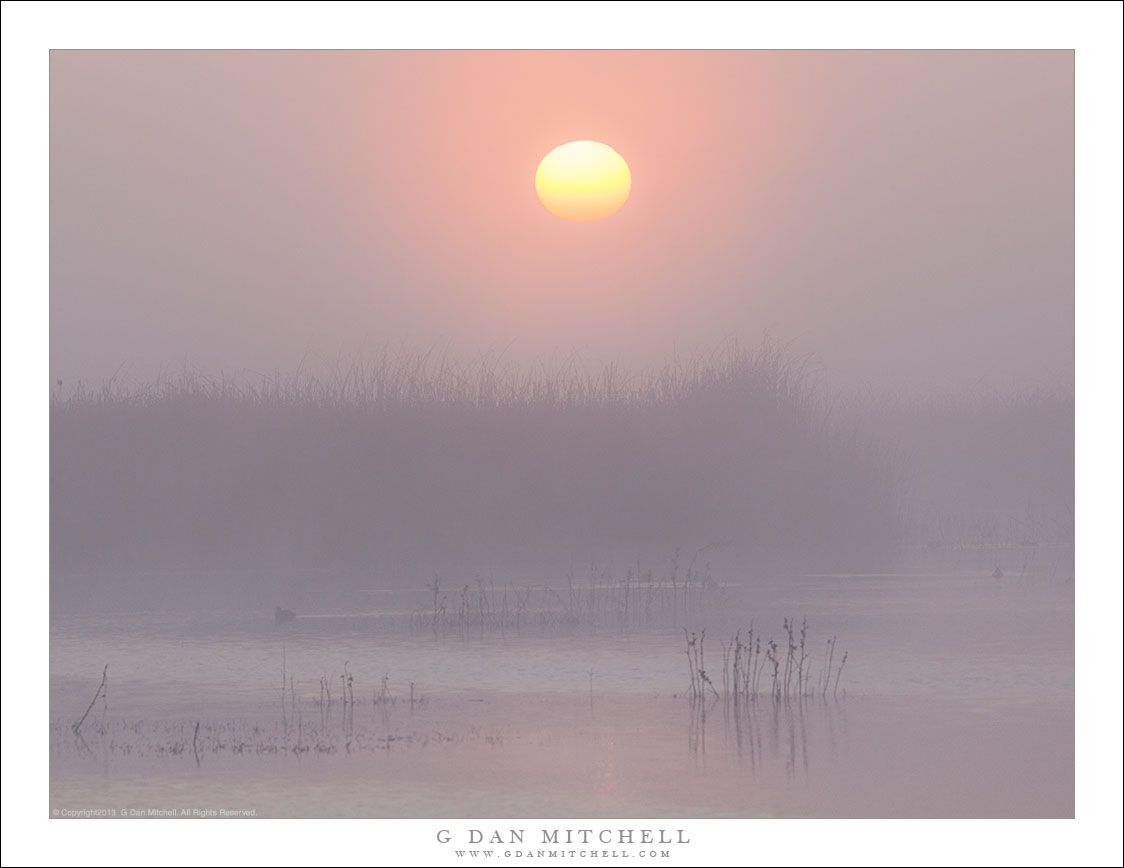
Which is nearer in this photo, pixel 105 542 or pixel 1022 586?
pixel 1022 586

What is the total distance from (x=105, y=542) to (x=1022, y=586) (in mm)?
6325

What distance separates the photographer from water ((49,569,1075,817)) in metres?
5.16

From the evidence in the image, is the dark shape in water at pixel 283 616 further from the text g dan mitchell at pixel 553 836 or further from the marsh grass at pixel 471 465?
the text g dan mitchell at pixel 553 836

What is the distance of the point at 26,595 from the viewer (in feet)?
19.5

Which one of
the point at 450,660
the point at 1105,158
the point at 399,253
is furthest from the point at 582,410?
the point at 1105,158

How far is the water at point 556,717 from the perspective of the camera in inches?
203

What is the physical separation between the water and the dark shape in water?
0.19 meters

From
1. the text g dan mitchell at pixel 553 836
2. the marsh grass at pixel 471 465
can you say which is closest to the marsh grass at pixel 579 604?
the marsh grass at pixel 471 465

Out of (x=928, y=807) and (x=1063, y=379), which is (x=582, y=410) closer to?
(x=1063, y=379)

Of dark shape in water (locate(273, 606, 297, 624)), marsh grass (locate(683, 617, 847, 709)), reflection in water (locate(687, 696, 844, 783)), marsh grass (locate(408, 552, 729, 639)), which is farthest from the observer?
dark shape in water (locate(273, 606, 297, 624))

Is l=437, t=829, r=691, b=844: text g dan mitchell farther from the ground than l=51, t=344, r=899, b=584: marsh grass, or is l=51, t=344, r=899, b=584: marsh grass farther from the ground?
l=51, t=344, r=899, b=584: marsh grass

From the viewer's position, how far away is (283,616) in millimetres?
8727

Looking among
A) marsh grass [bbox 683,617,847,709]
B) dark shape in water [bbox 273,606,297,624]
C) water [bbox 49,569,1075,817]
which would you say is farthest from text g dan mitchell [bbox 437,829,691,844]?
dark shape in water [bbox 273,606,297,624]

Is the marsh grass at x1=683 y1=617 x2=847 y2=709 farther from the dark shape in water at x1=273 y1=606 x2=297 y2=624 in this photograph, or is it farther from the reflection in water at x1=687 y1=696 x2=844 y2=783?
the dark shape in water at x1=273 y1=606 x2=297 y2=624
